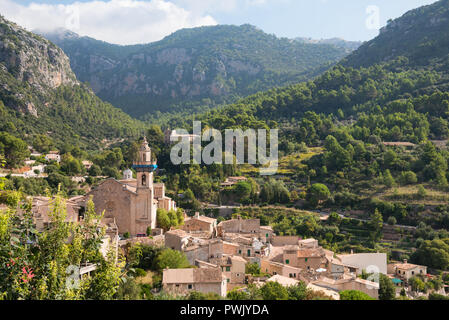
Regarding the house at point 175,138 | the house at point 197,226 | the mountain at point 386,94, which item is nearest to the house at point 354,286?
the house at point 197,226

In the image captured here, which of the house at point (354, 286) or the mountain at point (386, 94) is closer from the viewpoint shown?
the house at point (354, 286)

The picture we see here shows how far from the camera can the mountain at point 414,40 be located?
7956 cm

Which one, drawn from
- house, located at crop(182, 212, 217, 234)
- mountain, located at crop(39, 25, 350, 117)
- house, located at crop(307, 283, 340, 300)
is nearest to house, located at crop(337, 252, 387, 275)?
house, located at crop(307, 283, 340, 300)

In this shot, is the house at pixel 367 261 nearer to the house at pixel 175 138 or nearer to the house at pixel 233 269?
the house at pixel 233 269

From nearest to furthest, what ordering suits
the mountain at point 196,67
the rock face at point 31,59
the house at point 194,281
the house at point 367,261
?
1. the house at point 194,281
2. the house at point 367,261
3. the rock face at point 31,59
4. the mountain at point 196,67

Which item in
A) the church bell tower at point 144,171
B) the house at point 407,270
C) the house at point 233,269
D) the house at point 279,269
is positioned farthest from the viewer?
the house at point 407,270

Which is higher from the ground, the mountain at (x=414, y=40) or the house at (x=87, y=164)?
the mountain at (x=414, y=40)

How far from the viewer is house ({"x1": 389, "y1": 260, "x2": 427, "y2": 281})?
2838 cm

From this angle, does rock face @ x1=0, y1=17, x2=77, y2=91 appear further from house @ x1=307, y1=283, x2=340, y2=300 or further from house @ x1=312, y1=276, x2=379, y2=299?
house @ x1=307, y1=283, x2=340, y2=300

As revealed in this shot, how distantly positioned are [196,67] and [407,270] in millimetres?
125918

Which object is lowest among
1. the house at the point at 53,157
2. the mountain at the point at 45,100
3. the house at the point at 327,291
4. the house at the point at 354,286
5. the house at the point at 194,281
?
the house at the point at 354,286

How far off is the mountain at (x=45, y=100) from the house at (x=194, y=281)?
42.3 meters

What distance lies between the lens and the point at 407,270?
2841 centimetres
